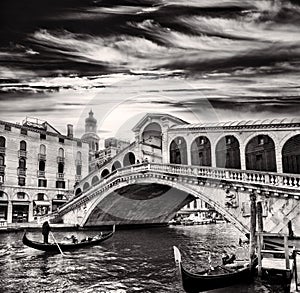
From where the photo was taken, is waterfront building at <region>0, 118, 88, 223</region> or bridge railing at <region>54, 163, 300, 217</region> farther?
waterfront building at <region>0, 118, 88, 223</region>

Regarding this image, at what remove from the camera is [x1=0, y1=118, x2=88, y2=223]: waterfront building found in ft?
43.5

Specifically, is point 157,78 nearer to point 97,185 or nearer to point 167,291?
point 167,291

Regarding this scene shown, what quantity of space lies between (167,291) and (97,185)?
274 inches

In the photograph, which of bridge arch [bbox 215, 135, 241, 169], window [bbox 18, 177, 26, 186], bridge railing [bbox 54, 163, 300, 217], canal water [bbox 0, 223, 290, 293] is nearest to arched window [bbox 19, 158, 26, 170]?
window [bbox 18, 177, 26, 186]

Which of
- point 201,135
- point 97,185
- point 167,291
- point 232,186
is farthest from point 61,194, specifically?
point 167,291

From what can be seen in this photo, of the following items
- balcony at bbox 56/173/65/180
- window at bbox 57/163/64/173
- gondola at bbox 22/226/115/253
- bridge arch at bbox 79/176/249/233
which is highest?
window at bbox 57/163/64/173

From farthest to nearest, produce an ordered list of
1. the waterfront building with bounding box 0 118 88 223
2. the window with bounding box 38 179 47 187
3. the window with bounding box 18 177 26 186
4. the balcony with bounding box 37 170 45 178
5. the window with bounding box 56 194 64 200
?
1. the window with bounding box 56 194 64 200
2. the window with bounding box 38 179 47 187
3. the balcony with bounding box 37 170 45 178
4. the window with bounding box 18 177 26 186
5. the waterfront building with bounding box 0 118 88 223

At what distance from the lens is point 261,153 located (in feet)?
27.2

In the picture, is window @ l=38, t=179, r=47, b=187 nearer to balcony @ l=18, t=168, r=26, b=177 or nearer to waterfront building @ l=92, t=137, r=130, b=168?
balcony @ l=18, t=168, r=26, b=177

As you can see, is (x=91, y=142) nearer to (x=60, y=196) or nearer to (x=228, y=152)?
(x=60, y=196)

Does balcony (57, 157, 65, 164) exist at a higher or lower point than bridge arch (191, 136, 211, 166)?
higher

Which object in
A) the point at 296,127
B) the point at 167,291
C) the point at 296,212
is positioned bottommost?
the point at 167,291

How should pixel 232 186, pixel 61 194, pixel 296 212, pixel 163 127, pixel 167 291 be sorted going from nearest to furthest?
1. pixel 167 291
2. pixel 296 212
3. pixel 232 186
4. pixel 163 127
5. pixel 61 194

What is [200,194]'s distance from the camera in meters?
8.15
